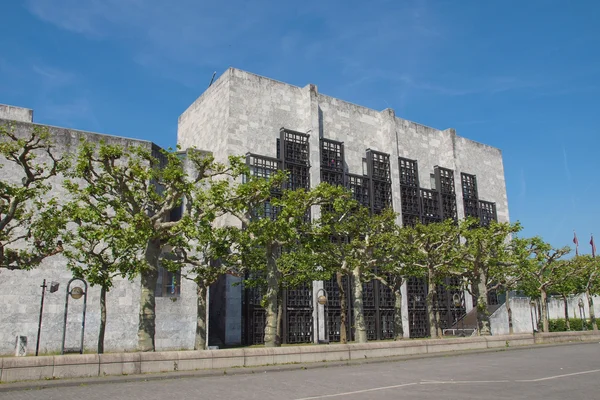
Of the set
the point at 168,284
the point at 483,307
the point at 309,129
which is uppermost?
the point at 309,129

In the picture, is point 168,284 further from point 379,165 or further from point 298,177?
point 379,165

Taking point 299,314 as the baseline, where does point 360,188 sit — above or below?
above

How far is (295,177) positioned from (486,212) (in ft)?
83.1

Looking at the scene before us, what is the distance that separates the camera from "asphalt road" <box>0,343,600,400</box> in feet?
39.3

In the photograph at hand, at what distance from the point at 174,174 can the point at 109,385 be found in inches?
322

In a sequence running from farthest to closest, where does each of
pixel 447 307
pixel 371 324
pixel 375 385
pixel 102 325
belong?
pixel 447 307 < pixel 371 324 < pixel 102 325 < pixel 375 385

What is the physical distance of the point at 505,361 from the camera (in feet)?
70.0

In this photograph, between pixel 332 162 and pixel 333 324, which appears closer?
pixel 333 324

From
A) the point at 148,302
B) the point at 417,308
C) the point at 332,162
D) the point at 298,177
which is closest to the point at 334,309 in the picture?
the point at 417,308

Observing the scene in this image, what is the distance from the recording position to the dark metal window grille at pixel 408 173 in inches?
1886

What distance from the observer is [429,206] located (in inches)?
1933

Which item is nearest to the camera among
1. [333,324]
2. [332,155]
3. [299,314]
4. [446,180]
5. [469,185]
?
[299,314]

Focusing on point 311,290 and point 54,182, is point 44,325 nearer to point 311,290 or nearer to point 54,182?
point 54,182

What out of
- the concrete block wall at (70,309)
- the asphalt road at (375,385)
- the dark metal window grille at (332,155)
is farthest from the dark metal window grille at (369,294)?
the asphalt road at (375,385)
